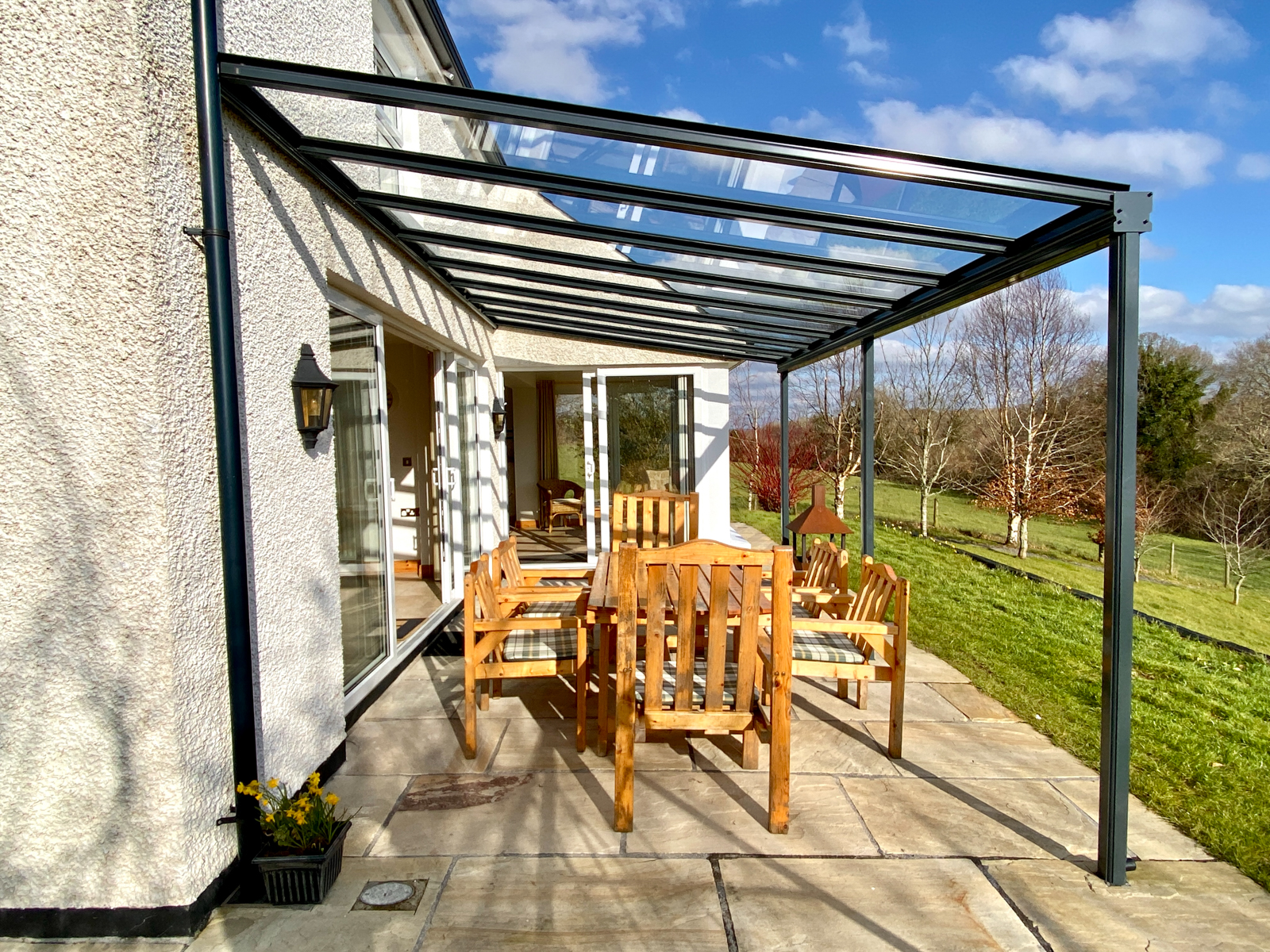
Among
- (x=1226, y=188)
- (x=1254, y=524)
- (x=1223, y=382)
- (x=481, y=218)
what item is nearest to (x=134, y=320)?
(x=481, y=218)

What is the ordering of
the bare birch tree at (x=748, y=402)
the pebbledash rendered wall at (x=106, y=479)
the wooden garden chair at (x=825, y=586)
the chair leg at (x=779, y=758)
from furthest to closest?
1. the bare birch tree at (x=748, y=402)
2. the wooden garden chair at (x=825, y=586)
3. the chair leg at (x=779, y=758)
4. the pebbledash rendered wall at (x=106, y=479)

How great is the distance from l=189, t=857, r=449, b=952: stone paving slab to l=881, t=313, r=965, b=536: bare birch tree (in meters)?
14.9

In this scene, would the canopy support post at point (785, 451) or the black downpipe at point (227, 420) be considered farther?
the canopy support post at point (785, 451)

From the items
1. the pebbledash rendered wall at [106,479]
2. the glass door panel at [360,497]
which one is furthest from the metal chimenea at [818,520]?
the pebbledash rendered wall at [106,479]

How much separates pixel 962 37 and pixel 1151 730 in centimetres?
A: 1077

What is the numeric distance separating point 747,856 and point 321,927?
4.76ft

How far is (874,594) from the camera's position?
3.44 m

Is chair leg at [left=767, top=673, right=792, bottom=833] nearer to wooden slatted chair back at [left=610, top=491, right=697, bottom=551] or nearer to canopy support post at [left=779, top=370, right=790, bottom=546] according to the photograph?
wooden slatted chair back at [left=610, top=491, right=697, bottom=551]

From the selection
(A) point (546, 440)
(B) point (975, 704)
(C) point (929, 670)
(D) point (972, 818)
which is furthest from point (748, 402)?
(D) point (972, 818)

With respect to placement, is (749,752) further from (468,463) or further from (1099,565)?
(1099,565)

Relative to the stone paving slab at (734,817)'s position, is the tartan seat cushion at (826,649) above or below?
above

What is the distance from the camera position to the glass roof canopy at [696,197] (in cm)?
236

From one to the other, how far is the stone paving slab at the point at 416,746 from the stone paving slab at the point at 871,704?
171 centimetres

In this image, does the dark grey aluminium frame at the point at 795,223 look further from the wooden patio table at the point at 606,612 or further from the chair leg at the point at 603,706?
the chair leg at the point at 603,706
